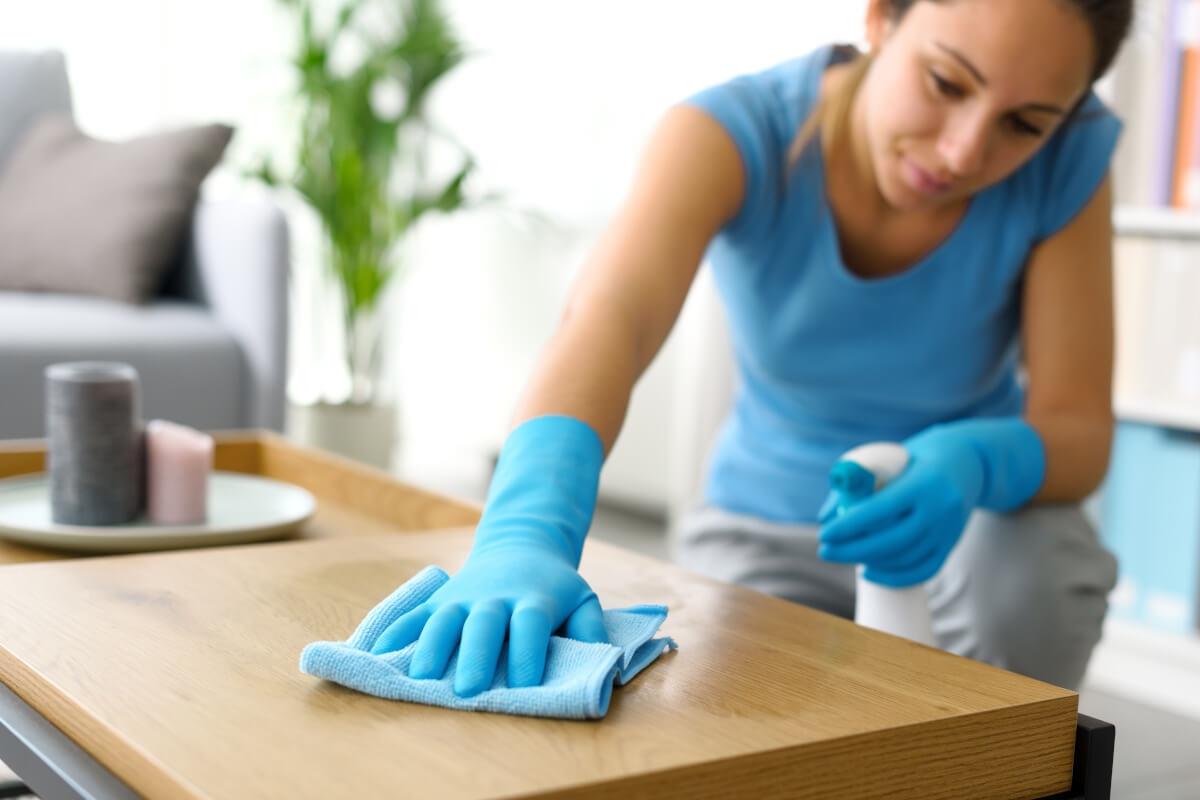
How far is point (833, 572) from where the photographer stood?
55.3 inches

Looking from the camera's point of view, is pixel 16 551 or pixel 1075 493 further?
pixel 1075 493

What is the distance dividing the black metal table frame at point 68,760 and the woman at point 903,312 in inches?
12.7

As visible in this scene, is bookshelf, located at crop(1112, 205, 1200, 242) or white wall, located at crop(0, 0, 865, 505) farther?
white wall, located at crop(0, 0, 865, 505)

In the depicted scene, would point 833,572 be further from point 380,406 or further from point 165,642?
point 380,406

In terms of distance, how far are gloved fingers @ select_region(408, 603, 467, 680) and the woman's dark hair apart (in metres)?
0.72

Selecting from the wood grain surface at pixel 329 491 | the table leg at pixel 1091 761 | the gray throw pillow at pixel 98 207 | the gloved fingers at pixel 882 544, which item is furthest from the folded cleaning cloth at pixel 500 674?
the gray throw pillow at pixel 98 207

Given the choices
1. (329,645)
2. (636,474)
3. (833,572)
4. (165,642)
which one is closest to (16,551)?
(165,642)

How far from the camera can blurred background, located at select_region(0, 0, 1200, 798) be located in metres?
2.13

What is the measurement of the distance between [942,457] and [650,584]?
0.92ft

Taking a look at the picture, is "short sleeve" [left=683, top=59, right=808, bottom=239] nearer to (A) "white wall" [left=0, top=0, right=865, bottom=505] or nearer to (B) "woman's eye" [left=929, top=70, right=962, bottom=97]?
(B) "woman's eye" [left=929, top=70, right=962, bottom=97]

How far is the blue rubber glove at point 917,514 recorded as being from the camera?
41.3 inches

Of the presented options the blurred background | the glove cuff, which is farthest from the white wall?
the glove cuff

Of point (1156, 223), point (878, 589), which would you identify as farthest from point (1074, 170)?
point (1156, 223)

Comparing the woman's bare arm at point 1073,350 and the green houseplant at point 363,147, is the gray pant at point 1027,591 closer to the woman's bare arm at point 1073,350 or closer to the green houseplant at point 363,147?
the woman's bare arm at point 1073,350
